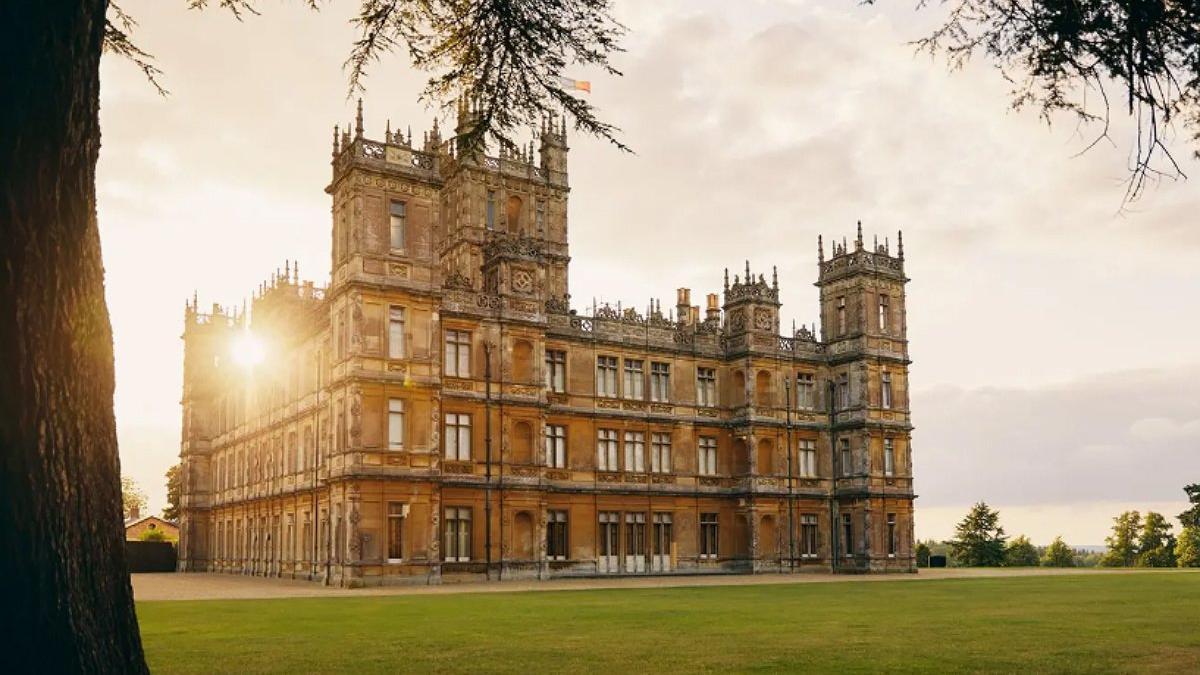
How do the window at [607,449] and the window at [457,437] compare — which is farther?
the window at [607,449]

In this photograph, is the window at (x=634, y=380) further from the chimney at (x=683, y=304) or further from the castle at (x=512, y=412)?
the chimney at (x=683, y=304)

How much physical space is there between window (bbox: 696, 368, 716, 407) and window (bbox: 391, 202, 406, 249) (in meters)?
17.5

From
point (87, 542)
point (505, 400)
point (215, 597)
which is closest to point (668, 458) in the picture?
point (505, 400)

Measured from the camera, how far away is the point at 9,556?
6.22 metres

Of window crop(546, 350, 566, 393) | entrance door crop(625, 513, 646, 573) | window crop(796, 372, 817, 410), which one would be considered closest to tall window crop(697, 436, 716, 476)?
entrance door crop(625, 513, 646, 573)

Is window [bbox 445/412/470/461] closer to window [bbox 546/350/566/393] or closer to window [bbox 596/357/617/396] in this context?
window [bbox 546/350/566/393]

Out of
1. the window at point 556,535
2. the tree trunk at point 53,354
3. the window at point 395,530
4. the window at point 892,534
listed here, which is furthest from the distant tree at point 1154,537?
the tree trunk at point 53,354

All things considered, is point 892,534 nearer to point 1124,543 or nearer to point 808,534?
point 808,534

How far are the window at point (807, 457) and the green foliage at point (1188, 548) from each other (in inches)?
1002

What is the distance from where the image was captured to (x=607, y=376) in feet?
165

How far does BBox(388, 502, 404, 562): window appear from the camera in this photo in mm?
40750

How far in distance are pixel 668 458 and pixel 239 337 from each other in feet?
88.5

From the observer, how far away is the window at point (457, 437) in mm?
44062

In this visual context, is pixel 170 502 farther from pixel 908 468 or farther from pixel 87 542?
pixel 87 542
